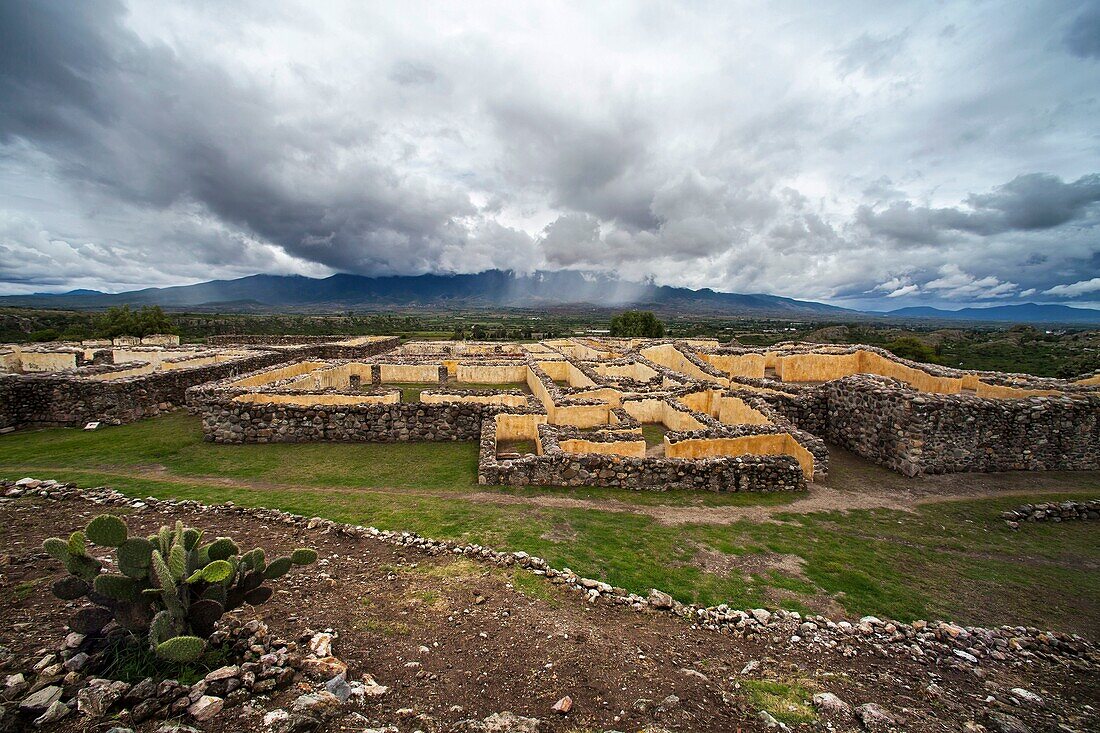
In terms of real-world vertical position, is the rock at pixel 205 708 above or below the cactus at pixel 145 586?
below

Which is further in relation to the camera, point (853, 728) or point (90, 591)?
point (90, 591)

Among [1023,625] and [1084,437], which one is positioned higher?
[1084,437]

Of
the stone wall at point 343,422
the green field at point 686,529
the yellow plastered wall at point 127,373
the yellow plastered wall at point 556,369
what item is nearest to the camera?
the green field at point 686,529

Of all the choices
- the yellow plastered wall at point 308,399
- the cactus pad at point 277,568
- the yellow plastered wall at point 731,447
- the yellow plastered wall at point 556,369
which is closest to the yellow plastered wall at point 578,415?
the yellow plastered wall at point 731,447

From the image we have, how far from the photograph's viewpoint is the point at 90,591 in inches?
147

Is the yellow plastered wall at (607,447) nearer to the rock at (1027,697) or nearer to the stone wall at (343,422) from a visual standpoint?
the stone wall at (343,422)

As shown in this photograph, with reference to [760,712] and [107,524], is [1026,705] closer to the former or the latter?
[760,712]

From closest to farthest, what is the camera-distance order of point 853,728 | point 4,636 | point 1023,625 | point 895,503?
point 853,728 → point 4,636 → point 1023,625 → point 895,503

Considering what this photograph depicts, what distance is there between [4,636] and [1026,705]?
909cm

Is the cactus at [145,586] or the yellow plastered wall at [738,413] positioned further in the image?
the yellow plastered wall at [738,413]

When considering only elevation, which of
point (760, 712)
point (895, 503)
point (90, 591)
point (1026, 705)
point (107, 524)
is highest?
point (107, 524)

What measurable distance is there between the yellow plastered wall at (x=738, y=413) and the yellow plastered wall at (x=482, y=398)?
694cm

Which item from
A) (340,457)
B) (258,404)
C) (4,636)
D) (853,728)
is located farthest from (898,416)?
(258,404)

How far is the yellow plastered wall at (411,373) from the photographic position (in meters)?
24.2
